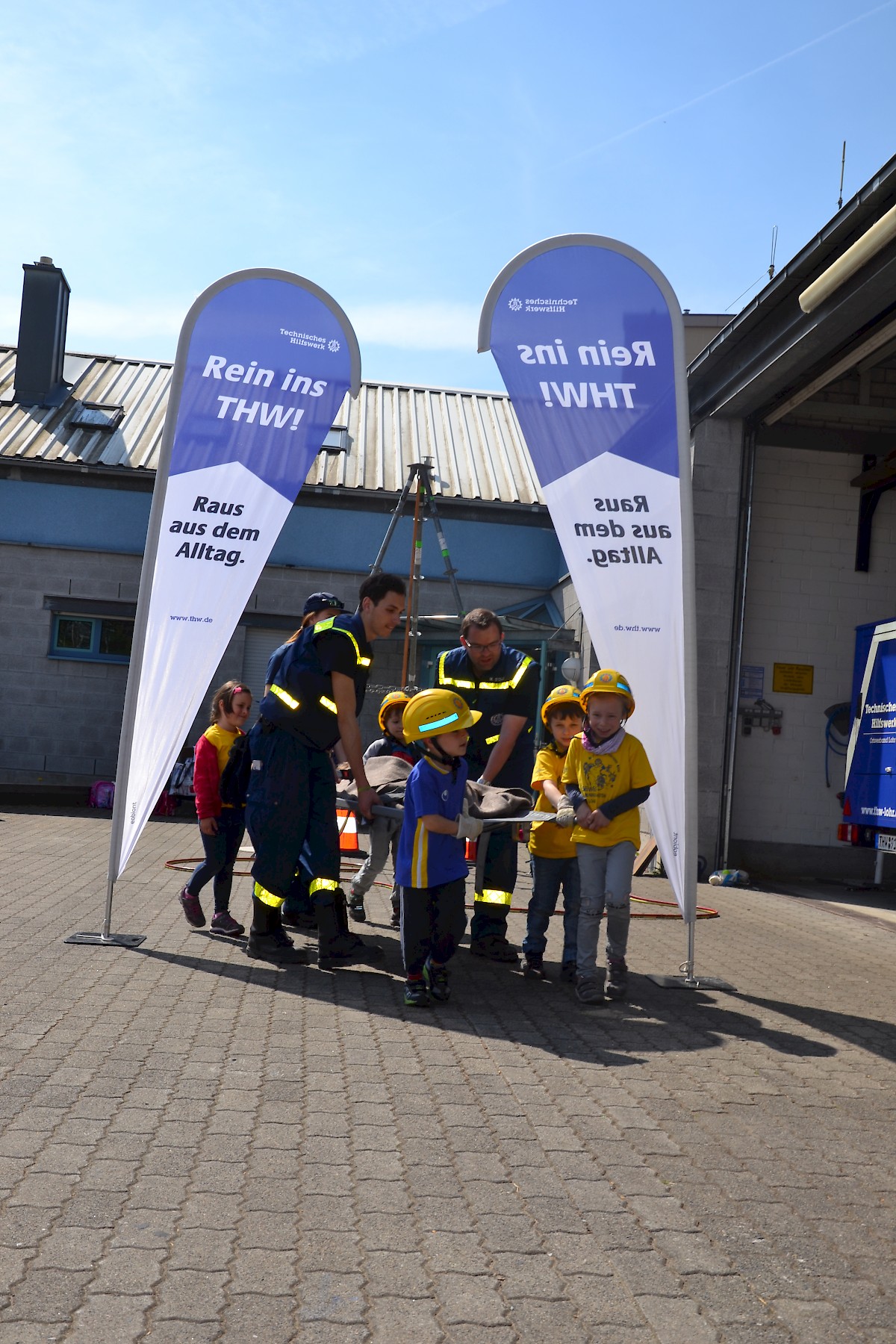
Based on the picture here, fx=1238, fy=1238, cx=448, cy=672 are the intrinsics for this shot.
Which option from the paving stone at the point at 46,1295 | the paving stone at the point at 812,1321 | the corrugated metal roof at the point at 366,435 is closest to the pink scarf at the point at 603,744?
the paving stone at the point at 812,1321

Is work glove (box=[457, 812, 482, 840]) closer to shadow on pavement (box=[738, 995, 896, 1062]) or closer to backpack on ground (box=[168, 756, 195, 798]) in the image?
shadow on pavement (box=[738, 995, 896, 1062])

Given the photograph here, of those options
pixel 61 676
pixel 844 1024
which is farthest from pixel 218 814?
pixel 61 676

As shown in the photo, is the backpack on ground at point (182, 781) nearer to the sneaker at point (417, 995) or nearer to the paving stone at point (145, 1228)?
the sneaker at point (417, 995)

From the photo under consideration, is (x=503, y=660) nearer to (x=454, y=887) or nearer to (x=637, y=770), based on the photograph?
(x=637, y=770)

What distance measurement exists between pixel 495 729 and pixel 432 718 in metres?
1.64

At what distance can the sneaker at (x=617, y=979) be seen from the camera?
6383 mm

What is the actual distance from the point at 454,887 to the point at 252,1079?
1681 millimetres

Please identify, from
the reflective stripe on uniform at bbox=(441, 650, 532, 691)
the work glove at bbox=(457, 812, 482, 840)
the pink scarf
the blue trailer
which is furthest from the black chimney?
the work glove at bbox=(457, 812, 482, 840)

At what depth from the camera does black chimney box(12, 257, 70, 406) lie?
76.0ft

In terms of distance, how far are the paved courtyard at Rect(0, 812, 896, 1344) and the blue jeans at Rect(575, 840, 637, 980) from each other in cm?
33

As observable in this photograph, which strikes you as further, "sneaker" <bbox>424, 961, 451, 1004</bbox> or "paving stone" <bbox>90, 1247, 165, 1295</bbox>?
"sneaker" <bbox>424, 961, 451, 1004</bbox>

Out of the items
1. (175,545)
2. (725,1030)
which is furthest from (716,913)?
(175,545)

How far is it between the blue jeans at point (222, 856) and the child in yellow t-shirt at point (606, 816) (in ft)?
7.66

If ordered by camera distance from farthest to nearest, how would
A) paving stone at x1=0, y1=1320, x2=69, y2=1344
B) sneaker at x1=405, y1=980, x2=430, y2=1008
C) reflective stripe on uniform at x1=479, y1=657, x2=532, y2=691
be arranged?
reflective stripe on uniform at x1=479, y1=657, x2=532, y2=691 → sneaker at x1=405, y1=980, x2=430, y2=1008 → paving stone at x1=0, y1=1320, x2=69, y2=1344
